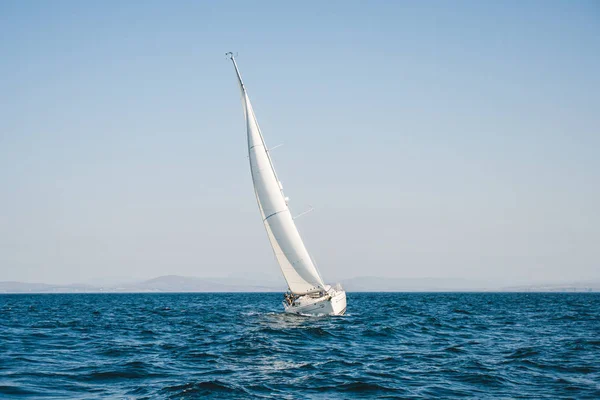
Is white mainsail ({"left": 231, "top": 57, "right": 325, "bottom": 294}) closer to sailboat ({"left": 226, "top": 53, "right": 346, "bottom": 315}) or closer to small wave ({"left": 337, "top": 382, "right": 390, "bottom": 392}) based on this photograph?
sailboat ({"left": 226, "top": 53, "right": 346, "bottom": 315})

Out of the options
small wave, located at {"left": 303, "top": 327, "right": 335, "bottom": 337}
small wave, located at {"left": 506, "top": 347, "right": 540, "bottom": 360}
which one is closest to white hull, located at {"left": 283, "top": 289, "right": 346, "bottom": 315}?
small wave, located at {"left": 303, "top": 327, "right": 335, "bottom": 337}

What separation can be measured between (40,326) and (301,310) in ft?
58.9

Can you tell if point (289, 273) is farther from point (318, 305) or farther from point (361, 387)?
point (361, 387)

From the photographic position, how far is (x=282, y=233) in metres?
38.2

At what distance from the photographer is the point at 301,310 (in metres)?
39.5

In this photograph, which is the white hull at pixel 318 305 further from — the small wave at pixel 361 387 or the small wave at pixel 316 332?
the small wave at pixel 361 387

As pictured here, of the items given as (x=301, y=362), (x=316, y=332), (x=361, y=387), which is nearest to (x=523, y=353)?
(x=301, y=362)

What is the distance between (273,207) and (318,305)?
25.0 ft

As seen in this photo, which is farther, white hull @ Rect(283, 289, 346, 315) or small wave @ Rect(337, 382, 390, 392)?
white hull @ Rect(283, 289, 346, 315)

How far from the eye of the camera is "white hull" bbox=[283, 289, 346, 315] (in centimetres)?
3844

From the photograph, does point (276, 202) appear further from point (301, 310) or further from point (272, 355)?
point (272, 355)

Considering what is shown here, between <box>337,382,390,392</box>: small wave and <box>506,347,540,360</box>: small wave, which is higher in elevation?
<box>506,347,540,360</box>: small wave

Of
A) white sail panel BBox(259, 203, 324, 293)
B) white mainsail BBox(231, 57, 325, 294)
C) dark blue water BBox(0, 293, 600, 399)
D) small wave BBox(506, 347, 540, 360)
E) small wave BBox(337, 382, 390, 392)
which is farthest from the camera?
white sail panel BBox(259, 203, 324, 293)

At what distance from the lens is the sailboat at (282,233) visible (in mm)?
37875
